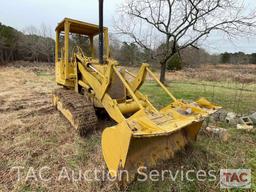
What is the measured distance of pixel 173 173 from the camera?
2.81 metres

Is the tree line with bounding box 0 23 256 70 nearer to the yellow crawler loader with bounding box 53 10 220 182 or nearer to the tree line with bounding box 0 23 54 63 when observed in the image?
the tree line with bounding box 0 23 54 63

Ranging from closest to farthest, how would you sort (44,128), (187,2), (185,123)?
(185,123) < (44,128) < (187,2)

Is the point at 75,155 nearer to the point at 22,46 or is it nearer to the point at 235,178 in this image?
the point at 235,178

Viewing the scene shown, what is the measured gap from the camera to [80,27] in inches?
201

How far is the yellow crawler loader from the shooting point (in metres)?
2.43

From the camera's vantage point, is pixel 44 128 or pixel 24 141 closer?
pixel 24 141

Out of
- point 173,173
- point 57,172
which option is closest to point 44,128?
point 57,172

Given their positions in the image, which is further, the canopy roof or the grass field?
the canopy roof

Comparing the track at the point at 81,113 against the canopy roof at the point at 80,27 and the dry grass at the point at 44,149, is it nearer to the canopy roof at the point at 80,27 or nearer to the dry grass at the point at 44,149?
the dry grass at the point at 44,149

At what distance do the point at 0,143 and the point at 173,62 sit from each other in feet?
81.8

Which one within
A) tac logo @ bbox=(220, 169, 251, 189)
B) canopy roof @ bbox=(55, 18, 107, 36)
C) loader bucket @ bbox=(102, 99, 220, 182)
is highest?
canopy roof @ bbox=(55, 18, 107, 36)

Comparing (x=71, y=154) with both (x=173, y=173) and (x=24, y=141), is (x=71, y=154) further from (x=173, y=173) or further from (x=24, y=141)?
(x=173, y=173)

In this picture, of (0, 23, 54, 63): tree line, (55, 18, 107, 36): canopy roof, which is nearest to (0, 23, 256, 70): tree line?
(0, 23, 54, 63): tree line

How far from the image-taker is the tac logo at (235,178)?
2.67 metres
